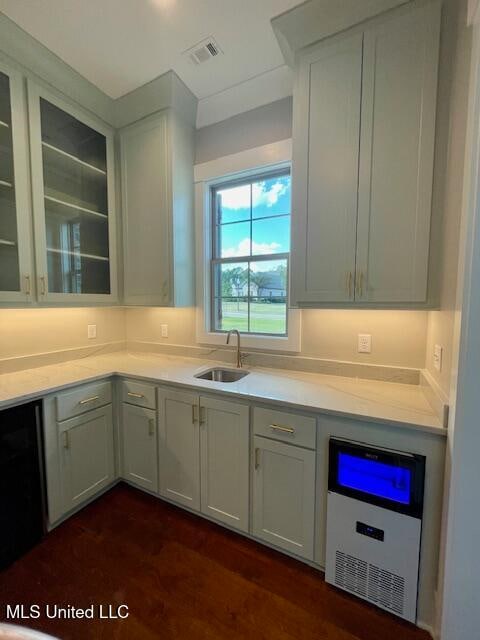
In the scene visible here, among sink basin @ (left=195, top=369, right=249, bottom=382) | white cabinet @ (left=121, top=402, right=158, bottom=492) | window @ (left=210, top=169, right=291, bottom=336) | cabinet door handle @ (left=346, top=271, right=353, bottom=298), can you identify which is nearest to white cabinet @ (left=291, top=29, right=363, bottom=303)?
cabinet door handle @ (left=346, top=271, right=353, bottom=298)

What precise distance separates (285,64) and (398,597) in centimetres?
295

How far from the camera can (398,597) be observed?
1216mm

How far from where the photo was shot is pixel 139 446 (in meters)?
1.94

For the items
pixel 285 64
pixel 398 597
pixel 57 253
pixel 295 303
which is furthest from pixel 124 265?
pixel 398 597

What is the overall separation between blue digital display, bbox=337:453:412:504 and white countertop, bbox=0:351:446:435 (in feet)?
0.69

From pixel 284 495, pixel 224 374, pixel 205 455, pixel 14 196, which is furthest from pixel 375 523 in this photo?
pixel 14 196

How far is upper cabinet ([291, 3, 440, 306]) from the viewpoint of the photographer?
1298 millimetres

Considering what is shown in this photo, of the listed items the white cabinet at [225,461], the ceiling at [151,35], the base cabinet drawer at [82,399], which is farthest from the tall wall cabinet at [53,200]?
the white cabinet at [225,461]

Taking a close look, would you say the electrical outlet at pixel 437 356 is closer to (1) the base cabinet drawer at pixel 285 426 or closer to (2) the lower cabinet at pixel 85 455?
(1) the base cabinet drawer at pixel 285 426

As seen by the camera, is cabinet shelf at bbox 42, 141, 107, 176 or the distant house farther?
the distant house

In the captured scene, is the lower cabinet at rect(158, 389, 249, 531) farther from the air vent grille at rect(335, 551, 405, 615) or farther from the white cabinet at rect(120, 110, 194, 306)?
the white cabinet at rect(120, 110, 194, 306)

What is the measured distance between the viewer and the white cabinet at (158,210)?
6.78 feet

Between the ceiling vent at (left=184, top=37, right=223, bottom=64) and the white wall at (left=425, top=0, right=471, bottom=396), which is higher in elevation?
the ceiling vent at (left=184, top=37, right=223, bottom=64)

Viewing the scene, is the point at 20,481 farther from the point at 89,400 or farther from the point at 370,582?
the point at 370,582
